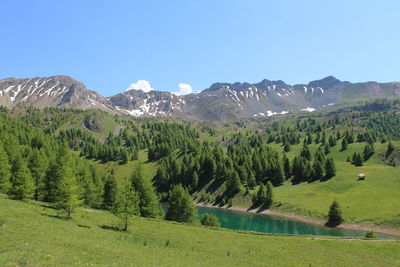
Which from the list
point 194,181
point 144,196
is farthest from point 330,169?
point 144,196

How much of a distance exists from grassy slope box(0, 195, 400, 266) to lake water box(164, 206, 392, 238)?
39.0 meters

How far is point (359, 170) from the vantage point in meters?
138

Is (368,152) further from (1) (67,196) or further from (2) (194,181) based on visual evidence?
(1) (67,196)

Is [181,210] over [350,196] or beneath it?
over

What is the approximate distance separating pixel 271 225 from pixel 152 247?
243ft

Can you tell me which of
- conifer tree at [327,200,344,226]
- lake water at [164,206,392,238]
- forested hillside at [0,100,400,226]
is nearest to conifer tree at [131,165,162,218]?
forested hillside at [0,100,400,226]

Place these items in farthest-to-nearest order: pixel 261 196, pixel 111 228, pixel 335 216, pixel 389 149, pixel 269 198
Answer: pixel 389 149, pixel 261 196, pixel 269 198, pixel 335 216, pixel 111 228

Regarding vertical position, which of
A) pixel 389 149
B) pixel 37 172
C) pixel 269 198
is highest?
pixel 37 172

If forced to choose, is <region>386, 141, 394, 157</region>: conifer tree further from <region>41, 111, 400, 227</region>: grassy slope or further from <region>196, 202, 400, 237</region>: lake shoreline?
<region>196, 202, 400, 237</region>: lake shoreline

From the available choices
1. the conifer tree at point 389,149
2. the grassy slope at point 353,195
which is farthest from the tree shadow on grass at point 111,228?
the conifer tree at point 389,149

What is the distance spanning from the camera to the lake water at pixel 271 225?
284ft

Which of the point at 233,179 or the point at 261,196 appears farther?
the point at 233,179

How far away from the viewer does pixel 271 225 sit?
97.6 metres

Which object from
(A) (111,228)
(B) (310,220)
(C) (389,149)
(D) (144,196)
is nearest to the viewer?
(A) (111,228)
